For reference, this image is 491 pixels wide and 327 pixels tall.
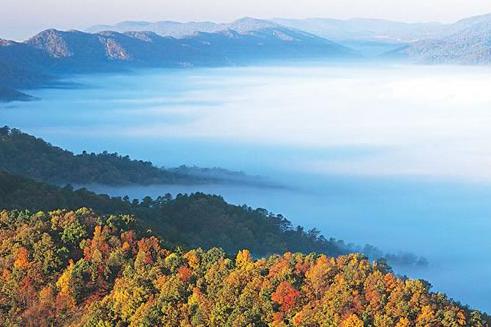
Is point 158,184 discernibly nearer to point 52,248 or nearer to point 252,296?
point 52,248

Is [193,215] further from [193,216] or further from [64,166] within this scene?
[64,166]

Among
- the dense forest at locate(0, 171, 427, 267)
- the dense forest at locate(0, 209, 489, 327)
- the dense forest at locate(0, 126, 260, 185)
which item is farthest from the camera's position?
the dense forest at locate(0, 126, 260, 185)

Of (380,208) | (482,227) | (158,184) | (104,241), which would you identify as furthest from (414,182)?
(104,241)

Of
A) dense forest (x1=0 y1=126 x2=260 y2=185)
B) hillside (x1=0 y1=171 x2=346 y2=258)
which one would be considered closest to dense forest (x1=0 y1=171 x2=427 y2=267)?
hillside (x1=0 y1=171 x2=346 y2=258)

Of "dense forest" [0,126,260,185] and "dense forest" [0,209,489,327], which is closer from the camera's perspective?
"dense forest" [0,209,489,327]

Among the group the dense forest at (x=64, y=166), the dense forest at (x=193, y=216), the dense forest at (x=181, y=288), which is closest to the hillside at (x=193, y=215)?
the dense forest at (x=193, y=216)

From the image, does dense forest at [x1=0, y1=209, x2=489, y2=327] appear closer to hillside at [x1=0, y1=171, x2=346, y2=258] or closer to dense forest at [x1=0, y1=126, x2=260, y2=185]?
hillside at [x1=0, y1=171, x2=346, y2=258]
